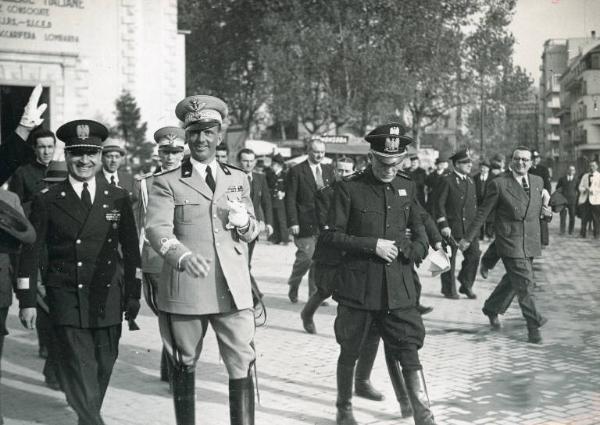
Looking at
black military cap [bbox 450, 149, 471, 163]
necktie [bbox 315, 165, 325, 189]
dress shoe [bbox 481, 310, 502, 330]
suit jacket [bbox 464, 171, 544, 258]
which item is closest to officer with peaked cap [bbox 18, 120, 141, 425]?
suit jacket [bbox 464, 171, 544, 258]

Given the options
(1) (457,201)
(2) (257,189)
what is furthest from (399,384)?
(1) (457,201)

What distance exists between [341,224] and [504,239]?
375 centimetres

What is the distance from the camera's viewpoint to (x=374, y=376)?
7.58 m

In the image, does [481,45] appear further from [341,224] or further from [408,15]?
[341,224]

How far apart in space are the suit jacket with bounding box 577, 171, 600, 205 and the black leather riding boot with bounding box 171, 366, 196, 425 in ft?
66.1

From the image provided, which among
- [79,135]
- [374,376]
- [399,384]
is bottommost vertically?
[374,376]

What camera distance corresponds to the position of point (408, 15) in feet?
145

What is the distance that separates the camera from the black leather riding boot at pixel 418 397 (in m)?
5.64

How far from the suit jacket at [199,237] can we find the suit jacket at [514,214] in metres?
4.67

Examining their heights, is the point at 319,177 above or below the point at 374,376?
above

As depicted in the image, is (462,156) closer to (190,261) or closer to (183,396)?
(183,396)

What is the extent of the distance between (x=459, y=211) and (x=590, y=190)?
12101 mm

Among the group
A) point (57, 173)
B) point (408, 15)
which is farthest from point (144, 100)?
point (57, 173)

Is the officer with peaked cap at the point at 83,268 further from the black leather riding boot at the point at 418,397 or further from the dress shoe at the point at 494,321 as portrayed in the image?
the dress shoe at the point at 494,321
